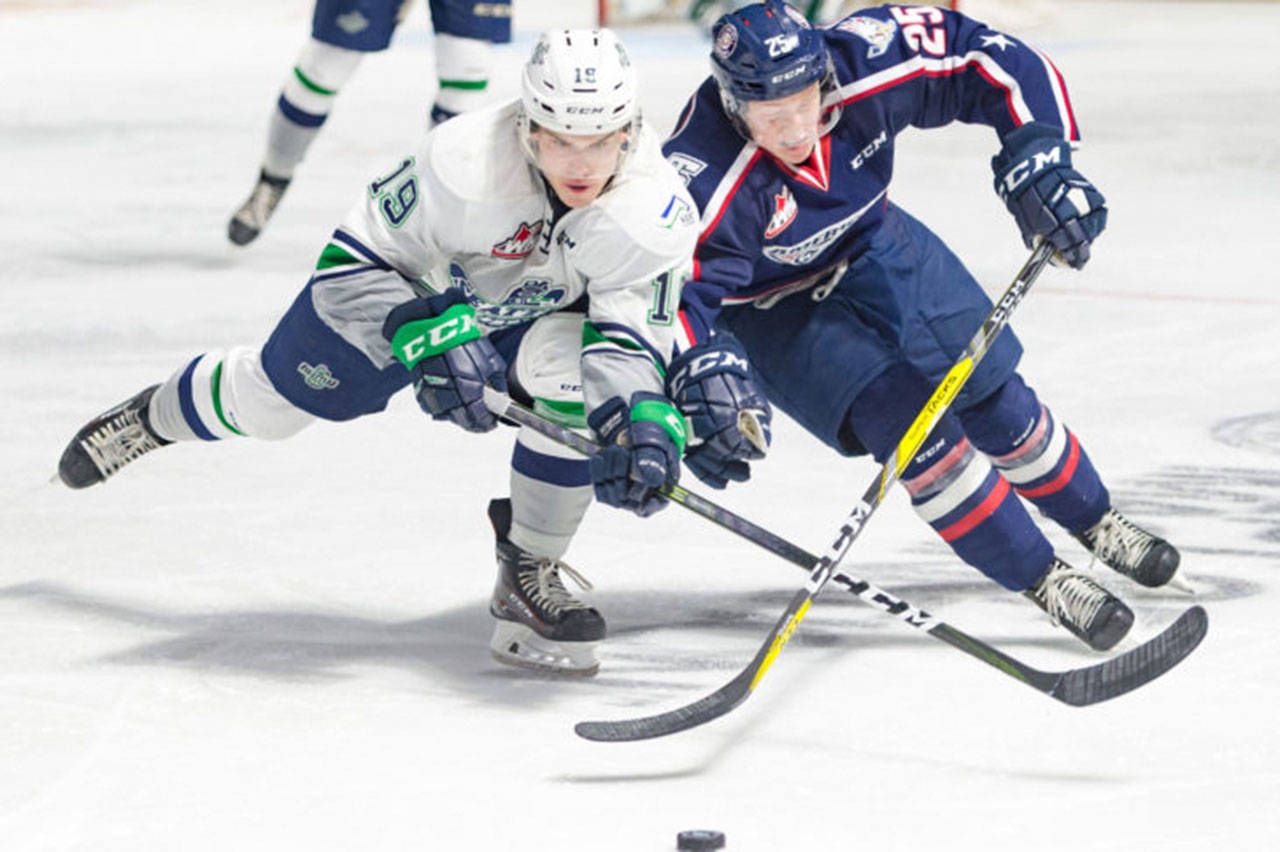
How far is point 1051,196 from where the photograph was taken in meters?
2.90

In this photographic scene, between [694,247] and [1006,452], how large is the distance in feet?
2.10

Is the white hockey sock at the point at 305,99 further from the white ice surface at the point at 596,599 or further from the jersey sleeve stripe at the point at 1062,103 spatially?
the jersey sleeve stripe at the point at 1062,103

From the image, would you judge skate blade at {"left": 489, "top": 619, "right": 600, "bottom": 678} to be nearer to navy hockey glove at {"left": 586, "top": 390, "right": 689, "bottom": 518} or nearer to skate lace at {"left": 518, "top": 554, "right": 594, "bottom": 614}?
skate lace at {"left": 518, "top": 554, "right": 594, "bottom": 614}

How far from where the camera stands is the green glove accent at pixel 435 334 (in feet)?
8.77

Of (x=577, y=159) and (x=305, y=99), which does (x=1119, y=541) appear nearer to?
(x=577, y=159)

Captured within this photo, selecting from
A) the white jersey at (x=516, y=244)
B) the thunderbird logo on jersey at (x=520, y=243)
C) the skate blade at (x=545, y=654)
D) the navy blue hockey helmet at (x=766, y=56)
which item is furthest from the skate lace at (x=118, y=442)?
the navy blue hockey helmet at (x=766, y=56)

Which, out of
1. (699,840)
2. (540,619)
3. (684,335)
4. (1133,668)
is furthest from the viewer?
(540,619)

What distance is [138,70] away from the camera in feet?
33.1

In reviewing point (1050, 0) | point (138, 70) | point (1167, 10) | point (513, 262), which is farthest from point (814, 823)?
point (1167, 10)

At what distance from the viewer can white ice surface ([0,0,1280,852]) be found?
239cm

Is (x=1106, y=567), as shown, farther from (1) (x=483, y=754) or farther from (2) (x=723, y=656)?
(1) (x=483, y=754)

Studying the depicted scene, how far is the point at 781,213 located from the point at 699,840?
1006 millimetres

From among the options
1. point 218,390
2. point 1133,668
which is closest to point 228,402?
point 218,390

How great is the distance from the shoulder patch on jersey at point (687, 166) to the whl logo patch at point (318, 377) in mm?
538
